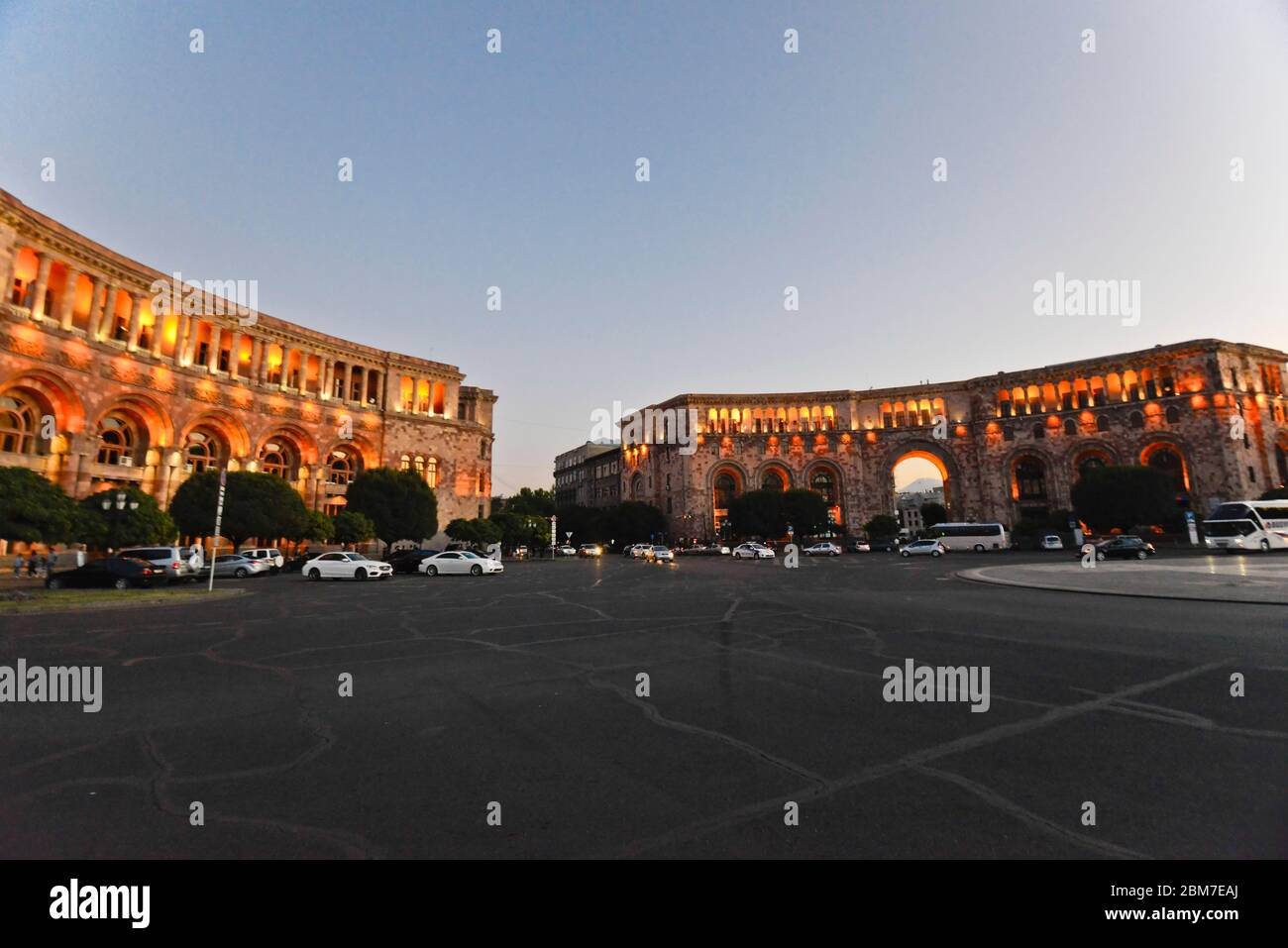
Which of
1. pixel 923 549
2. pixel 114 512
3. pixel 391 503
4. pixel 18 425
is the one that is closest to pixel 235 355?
pixel 18 425

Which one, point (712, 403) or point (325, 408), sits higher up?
point (712, 403)

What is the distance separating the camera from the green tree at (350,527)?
40.4 meters

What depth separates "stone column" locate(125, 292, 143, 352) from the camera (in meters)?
38.8

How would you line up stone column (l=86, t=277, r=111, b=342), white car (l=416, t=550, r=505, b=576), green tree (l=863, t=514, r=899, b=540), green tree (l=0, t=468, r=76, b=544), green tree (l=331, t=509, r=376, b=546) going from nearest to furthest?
green tree (l=0, t=468, r=76, b=544), white car (l=416, t=550, r=505, b=576), stone column (l=86, t=277, r=111, b=342), green tree (l=331, t=509, r=376, b=546), green tree (l=863, t=514, r=899, b=540)

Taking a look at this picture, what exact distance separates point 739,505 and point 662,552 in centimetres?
2477

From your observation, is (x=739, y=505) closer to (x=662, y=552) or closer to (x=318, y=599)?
(x=662, y=552)

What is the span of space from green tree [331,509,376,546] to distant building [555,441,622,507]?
219 ft

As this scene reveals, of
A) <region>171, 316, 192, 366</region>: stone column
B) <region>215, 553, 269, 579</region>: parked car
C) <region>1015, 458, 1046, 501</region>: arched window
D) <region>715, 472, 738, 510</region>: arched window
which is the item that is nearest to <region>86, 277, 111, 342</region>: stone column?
<region>171, 316, 192, 366</region>: stone column

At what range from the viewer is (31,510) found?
17422mm

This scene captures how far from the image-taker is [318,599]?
16.8 m

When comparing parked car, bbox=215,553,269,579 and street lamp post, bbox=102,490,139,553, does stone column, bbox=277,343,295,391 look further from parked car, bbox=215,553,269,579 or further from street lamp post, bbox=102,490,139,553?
street lamp post, bbox=102,490,139,553

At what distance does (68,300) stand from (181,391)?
26.3 ft
